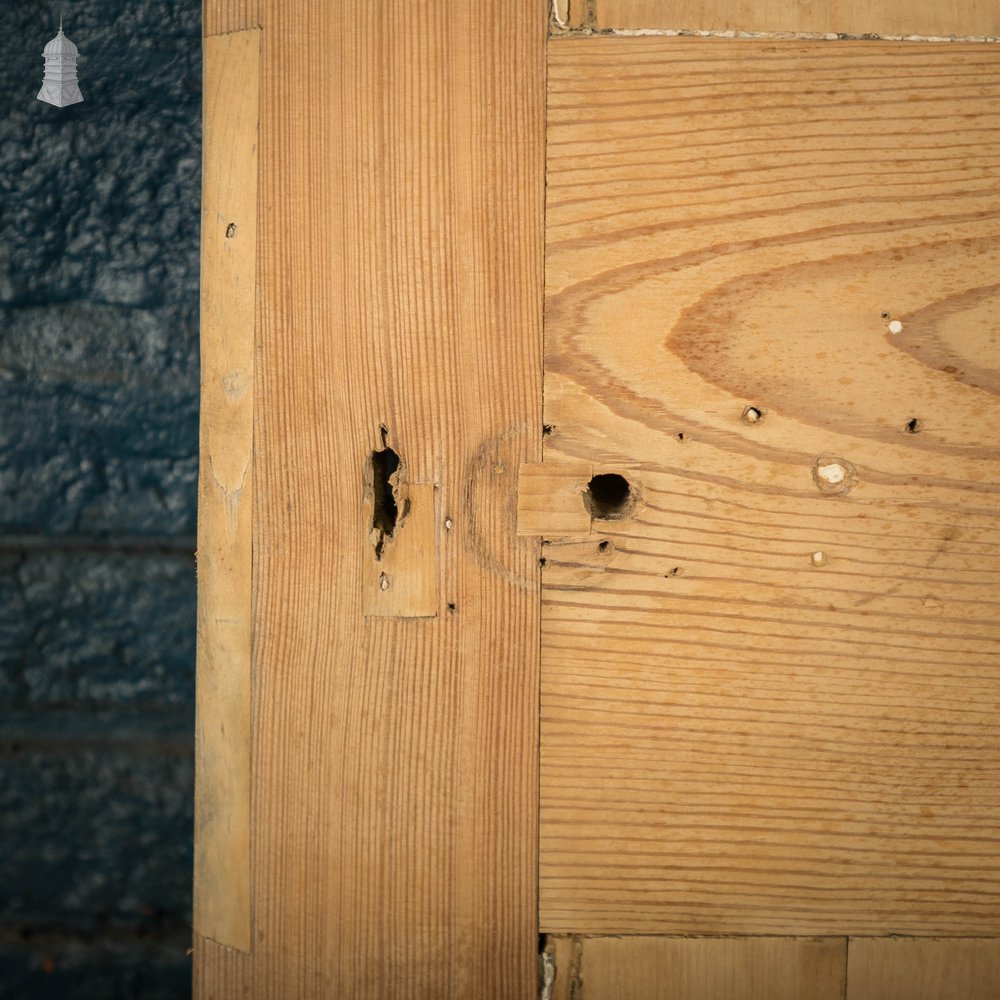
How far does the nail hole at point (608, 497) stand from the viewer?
525 millimetres

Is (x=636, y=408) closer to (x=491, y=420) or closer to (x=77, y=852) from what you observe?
(x=491, y=420)

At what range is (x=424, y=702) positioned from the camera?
0.53 m

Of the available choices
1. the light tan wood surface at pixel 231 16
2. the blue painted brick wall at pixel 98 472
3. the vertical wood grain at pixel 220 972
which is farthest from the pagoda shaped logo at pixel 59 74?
the vertical wood grain at pixel 220 972

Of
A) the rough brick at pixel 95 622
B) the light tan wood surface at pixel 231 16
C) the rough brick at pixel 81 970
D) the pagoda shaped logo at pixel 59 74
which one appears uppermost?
the pagoda shaped logo at pixel 59 74

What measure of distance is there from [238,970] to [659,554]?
1.32ft

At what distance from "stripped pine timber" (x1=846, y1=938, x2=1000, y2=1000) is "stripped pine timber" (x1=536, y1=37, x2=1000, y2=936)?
2.6 inches

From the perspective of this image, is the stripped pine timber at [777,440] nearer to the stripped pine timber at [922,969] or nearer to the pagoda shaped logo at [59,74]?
the stripped pine timber at [922,969]

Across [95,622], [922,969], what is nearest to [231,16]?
[95,622]

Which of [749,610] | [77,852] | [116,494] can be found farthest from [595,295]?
[77,852]

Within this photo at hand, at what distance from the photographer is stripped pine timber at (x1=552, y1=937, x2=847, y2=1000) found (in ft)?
1.79

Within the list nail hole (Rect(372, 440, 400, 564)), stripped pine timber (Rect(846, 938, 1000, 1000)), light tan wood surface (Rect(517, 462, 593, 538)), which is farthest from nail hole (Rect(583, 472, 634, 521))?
stripped pine timber (Rect(846, 938, 1000, 1000))

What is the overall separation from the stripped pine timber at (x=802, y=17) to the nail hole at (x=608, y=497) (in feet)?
0.98

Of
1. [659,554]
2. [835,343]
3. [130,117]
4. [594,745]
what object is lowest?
[594,745]

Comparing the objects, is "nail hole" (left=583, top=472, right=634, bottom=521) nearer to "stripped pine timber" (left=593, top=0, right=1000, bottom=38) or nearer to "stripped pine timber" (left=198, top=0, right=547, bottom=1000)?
"stripped pine timber" (left=198, top=0, right=547, bottom=1000)
